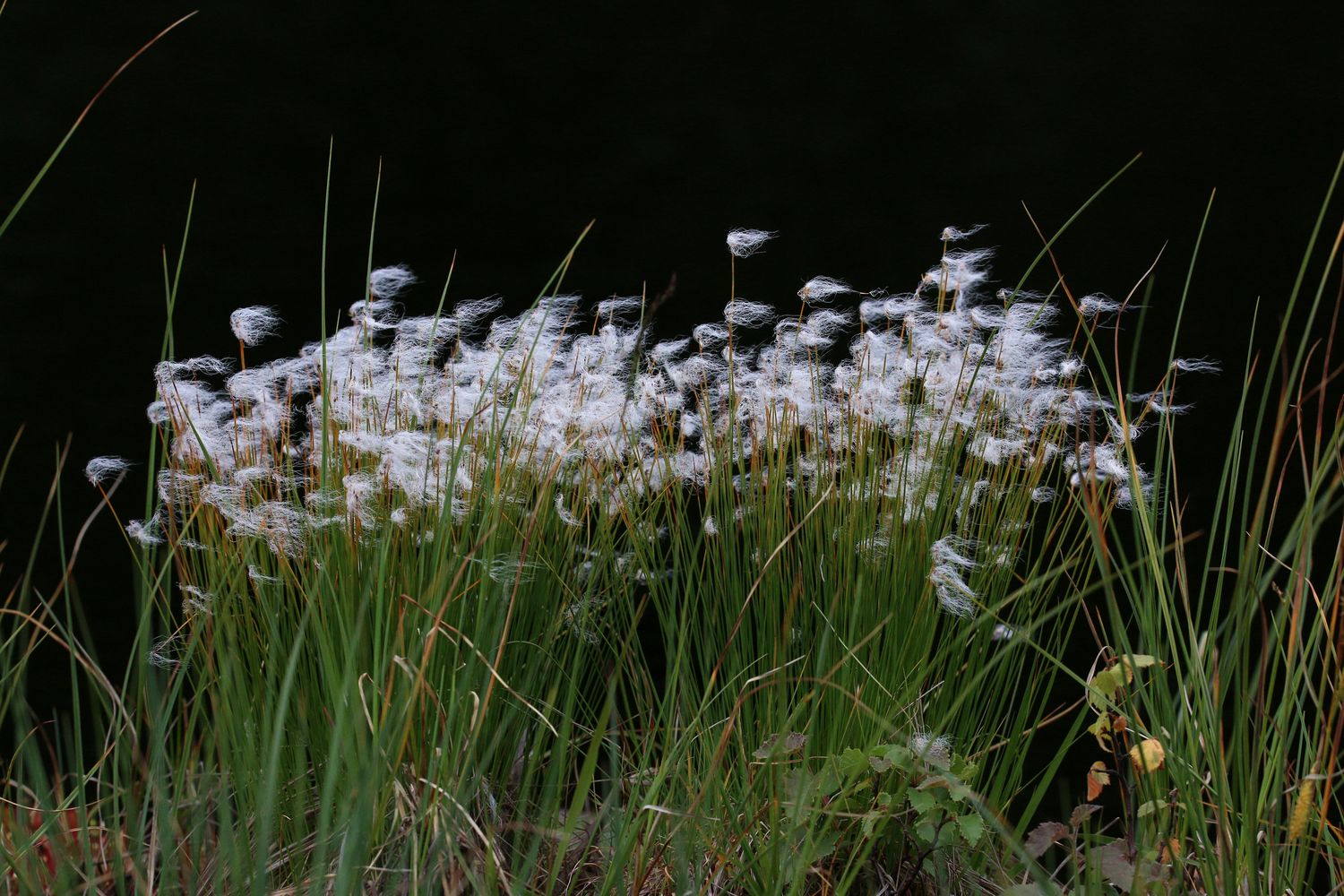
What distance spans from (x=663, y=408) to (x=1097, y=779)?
41.9 inches

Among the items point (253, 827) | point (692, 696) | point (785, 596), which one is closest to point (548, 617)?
point (692, 696)

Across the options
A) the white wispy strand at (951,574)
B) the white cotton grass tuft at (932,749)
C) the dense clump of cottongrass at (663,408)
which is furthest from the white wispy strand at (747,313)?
the white cotton grass tuft at (932,749)

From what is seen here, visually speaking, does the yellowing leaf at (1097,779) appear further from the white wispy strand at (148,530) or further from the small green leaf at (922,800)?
the white wispy strand at (148,530)

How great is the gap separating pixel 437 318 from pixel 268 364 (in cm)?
36

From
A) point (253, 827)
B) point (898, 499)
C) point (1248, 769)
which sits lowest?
point (253, 827)

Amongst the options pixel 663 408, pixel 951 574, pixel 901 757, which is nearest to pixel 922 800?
pixel 901 757

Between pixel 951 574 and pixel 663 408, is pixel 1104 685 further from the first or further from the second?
pixel 663 408

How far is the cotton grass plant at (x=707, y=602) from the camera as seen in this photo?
5.60 feet

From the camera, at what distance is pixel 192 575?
225 cm

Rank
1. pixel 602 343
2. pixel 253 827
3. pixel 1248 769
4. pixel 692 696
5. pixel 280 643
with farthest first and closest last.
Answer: pixel 602 343
pixel 692 696
pixel 280 643
pixel 253 827
pixel 1248 769

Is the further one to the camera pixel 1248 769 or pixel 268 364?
pixel 268 364

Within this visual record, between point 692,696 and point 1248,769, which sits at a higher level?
point 1248,769

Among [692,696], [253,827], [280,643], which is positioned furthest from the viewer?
[692,696]

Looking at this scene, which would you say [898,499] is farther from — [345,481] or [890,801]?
[345,481]
